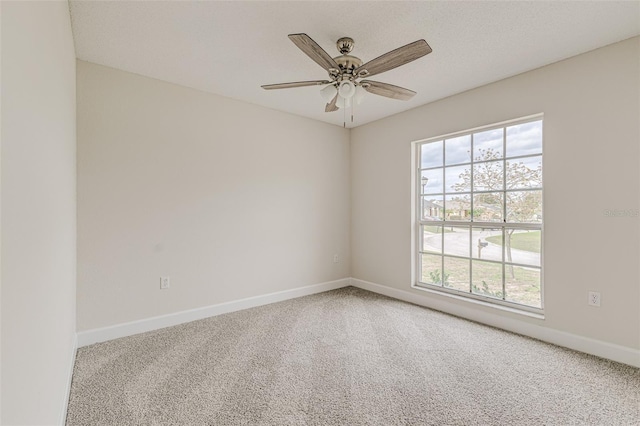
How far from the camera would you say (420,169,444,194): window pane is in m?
3.72

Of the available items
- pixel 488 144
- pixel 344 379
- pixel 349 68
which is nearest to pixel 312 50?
pixel 349 68

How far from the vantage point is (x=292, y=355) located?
8.02ft

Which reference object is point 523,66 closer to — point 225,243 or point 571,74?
point 571,74

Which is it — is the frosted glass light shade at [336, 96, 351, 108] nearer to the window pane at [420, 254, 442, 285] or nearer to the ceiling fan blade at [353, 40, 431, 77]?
the ceiling fan blade at [353, 40, 431, 77]

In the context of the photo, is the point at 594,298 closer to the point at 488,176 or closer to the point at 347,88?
the point at 488,176

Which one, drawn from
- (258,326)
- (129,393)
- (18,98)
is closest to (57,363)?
(129,393)

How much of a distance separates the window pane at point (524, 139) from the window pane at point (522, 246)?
784 millimetres

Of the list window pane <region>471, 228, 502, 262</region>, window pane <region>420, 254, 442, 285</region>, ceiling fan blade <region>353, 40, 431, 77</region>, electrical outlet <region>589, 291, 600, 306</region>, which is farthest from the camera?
window pane <region>420, 254, 442, 285</region>

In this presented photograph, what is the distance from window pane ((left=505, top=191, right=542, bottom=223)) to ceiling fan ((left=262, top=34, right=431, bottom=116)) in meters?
1.56

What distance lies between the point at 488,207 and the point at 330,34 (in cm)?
237

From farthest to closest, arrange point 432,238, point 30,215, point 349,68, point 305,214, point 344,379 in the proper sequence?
point 305,214
point 432,238
point 349,68
point 344,379
point 30,215

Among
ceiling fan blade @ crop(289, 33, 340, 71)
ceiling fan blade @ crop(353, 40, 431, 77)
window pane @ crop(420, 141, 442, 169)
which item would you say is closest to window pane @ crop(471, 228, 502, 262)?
window pane @ crop(420, 141, 442, 169)

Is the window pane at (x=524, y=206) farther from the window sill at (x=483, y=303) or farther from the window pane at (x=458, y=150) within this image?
the window sill at (x=483, y=303)

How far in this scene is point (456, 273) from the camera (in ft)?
11.6
